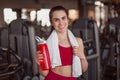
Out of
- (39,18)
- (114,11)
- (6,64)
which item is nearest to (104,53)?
(6,64)

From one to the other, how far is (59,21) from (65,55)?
0.77ft

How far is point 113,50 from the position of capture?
15.3 feet

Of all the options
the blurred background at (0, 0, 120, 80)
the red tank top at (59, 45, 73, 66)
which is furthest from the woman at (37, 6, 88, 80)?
the blurred background at (0, 0, 120, 80)

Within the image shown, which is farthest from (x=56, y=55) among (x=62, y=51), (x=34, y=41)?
(x=34, y=41)

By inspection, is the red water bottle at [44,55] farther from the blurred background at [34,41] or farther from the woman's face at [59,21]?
the blurred background at [34,41]

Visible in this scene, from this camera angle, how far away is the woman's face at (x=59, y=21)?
2.02 metres

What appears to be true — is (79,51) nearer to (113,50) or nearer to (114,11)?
(113,50)

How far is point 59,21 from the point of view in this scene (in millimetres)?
2018

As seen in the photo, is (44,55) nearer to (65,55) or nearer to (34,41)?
(65,55)

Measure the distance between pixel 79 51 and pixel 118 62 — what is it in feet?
9.10

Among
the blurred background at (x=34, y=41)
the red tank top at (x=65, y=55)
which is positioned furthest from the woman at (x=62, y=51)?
the blurred background at (x=34, y=41)

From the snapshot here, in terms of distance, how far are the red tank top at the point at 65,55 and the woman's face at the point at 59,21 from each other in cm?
13

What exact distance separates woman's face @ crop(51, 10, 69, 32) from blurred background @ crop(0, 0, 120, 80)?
23.0 inches

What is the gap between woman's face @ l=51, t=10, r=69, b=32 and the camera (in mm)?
2017
